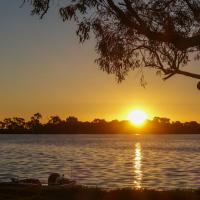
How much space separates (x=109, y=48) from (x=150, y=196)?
4.40 meters

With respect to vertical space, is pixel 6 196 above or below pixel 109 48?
below

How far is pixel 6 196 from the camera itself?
19703 mm

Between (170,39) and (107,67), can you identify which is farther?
(107,67)

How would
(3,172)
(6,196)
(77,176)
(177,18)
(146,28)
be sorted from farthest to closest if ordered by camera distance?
(3,172) < (77,176) < (6,196) < (177,18) < (146,28)

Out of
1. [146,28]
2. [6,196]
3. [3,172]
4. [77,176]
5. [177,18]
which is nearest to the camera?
[146,28]

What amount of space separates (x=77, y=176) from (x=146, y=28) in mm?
34477

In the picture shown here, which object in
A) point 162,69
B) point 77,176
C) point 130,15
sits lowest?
point 77,176

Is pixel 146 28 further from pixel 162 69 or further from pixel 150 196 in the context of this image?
pixel 150 196

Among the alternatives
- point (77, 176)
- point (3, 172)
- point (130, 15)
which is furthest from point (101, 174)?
point (130, 15)

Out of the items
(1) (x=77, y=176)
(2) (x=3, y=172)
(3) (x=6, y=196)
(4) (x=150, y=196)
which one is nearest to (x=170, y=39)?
(4) (x=150, y=196)

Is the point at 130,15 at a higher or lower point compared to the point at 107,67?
higher

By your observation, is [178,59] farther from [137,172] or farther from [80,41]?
[137,172]

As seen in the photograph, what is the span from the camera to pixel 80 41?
17.6 metres

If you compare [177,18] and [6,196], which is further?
[6,196]
